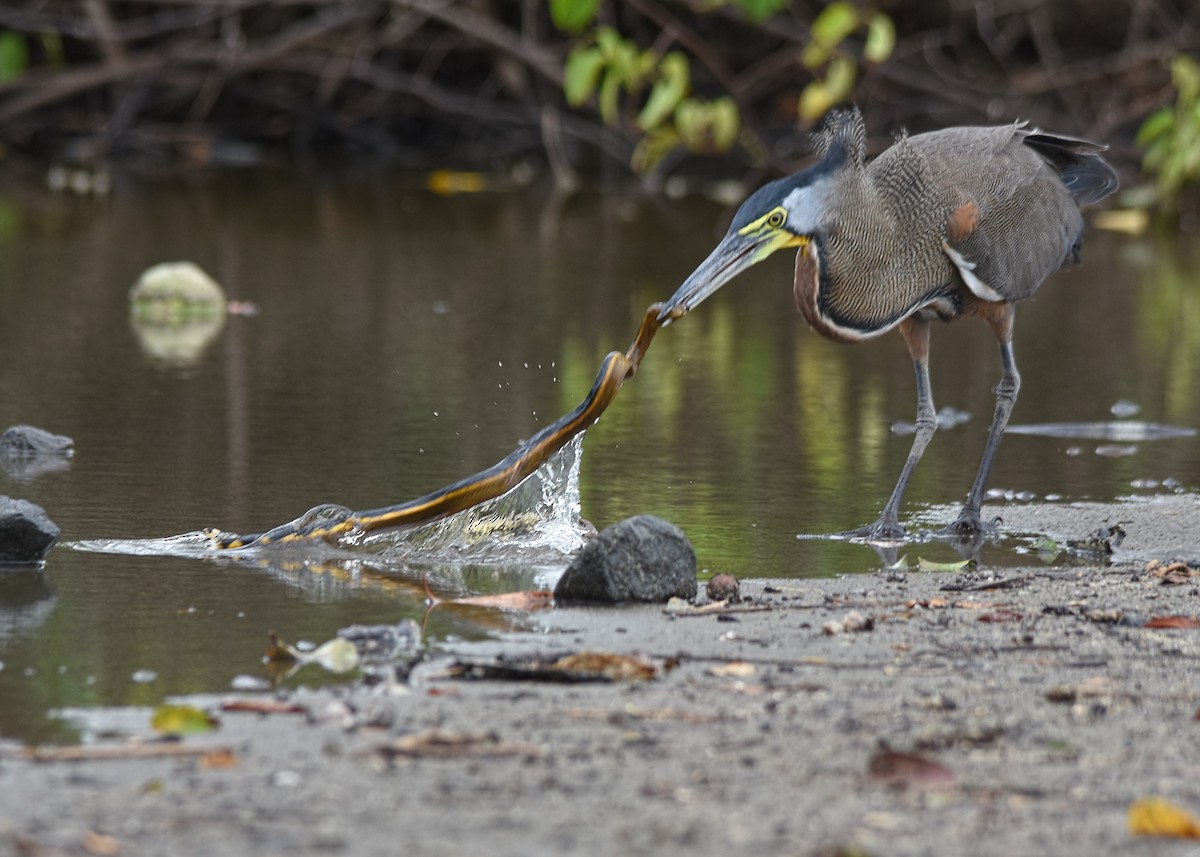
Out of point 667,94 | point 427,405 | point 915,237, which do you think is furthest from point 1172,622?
point 667,94

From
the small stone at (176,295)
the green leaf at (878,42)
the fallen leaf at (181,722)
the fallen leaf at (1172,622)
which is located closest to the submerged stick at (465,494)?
the fallen leaf at (1172,622)

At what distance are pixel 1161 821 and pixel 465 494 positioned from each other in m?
2.53

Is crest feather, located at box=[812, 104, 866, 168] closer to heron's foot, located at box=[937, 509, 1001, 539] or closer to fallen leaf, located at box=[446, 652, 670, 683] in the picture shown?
heron's foot, located at box=[937, 509, 1001, 539]

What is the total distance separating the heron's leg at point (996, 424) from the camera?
5.39 metres

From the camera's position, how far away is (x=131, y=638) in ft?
12.9

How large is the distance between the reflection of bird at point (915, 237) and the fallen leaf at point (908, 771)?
216cm

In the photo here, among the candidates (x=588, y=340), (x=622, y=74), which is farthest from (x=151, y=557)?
(x=622, y=74)

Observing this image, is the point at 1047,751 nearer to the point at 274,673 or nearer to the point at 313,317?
the point at 274,673

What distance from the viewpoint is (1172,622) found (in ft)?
13.3

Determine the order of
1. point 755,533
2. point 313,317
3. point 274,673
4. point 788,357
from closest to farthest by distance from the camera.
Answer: point 274,673 < point 755,533 < point 788,357 < point 313,317

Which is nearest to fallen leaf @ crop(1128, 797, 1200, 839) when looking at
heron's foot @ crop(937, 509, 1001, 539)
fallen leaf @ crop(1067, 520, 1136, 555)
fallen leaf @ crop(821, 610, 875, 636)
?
fallen leaf @ crop(821, 610, 875, 636)

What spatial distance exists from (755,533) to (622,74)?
7536 millimetres

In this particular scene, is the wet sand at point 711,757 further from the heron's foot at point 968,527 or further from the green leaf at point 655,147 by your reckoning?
the green leaf at point 655,147

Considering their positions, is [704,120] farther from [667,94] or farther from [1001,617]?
[1001,617]
